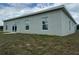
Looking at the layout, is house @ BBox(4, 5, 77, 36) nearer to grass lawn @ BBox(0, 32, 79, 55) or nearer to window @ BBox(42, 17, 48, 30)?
window @ BBox(42, 17, 48, 30)

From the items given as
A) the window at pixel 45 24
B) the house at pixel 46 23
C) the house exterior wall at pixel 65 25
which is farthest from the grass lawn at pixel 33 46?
the window at pixel 45 24

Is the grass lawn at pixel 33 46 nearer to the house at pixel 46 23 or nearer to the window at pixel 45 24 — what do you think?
the house at pixel 46 23

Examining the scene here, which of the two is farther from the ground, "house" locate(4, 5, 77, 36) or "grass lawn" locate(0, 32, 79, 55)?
"house" locate(4, 5, 77, 36)

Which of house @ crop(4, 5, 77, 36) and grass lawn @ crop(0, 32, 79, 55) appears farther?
house @ crop(4, 5, 77, 36)

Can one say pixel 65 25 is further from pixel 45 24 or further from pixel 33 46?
pixel 33 46

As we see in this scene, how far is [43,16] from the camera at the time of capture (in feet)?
21.8

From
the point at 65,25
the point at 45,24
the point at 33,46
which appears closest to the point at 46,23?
the point at 45,24

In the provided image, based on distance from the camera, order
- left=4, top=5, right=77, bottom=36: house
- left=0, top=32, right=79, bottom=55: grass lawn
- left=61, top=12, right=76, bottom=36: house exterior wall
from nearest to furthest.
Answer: left=0, top=32, right=79, bottom=55: grass lawn < left=4, top=5, right=77, bottom=36: house < left=61, top=12, right=76, bottom=36: house exterior wall

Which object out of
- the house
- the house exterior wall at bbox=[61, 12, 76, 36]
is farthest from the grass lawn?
the house exterior wall at bbox=[61, 12, 76, 36]

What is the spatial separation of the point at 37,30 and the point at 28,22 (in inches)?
24.3

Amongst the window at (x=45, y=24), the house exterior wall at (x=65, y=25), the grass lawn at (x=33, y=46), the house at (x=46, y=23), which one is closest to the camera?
the grass lawn at (x=33, y=46)

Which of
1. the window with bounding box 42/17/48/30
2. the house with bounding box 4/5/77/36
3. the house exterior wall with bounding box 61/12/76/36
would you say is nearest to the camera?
the house with bounding box 4/5/77/36

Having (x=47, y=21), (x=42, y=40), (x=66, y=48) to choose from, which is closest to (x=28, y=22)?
(x=47, y=21)
